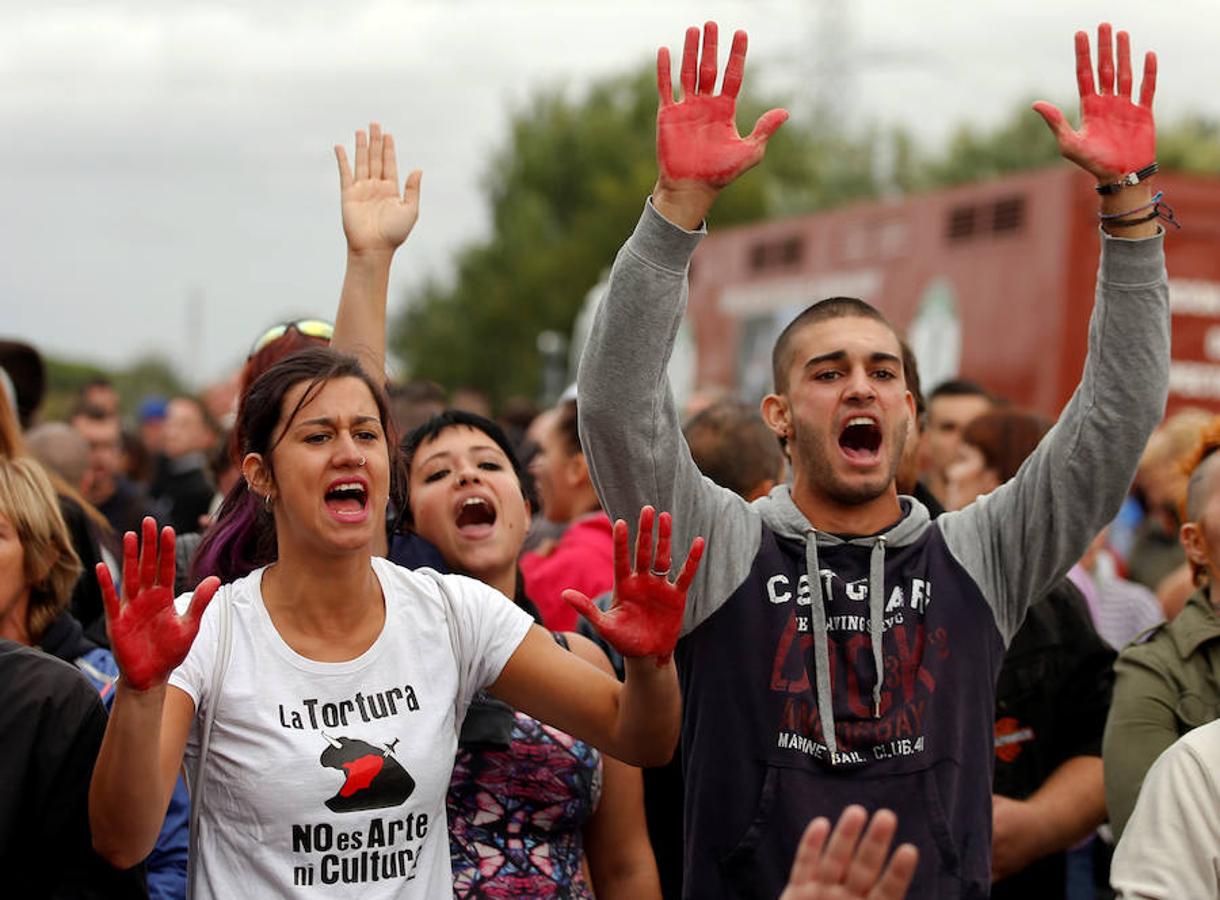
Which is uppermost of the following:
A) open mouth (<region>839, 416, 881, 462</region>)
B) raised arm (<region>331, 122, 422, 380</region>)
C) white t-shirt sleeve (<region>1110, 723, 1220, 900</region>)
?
raised arm (<region>331, 122, 422, 380</region>)

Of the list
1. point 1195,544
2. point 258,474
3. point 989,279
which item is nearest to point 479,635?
point 258,474

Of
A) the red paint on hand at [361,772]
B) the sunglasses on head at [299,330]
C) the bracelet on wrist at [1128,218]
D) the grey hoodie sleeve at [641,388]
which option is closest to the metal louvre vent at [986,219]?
the sunglasses on head at [299,330]

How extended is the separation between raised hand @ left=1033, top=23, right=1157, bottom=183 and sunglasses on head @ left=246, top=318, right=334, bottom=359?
211 centimetres

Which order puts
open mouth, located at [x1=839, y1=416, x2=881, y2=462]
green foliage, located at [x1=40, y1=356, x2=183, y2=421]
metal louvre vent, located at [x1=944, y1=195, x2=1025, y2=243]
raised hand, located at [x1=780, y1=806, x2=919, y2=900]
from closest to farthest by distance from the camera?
1. raised hand, located at [x1=780, y1=806, x2=919, y2=900]
2. open mouth, located at [x1=839, y1=416, x2=881, y2=462]
3. metal louvre vent, located at [x1=944, y1=195, x2=1025, y2=243]
4. green foliage, located at [x1=40, y1=356, x2=183, y2=421]

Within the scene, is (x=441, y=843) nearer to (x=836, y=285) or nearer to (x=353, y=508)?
(x=353, y=508)

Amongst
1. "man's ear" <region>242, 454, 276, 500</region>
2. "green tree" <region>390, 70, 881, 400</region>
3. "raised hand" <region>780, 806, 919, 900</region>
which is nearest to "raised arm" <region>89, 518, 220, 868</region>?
"man's ear" <region>242, 454, 276, 500</region>

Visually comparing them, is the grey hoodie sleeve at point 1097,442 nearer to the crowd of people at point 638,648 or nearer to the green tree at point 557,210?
the crowd of people at point 638,648

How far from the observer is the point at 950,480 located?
5.74 metres

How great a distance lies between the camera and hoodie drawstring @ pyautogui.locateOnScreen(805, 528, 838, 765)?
3.21 metres

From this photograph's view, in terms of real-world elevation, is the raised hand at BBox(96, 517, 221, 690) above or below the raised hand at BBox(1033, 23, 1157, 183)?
below

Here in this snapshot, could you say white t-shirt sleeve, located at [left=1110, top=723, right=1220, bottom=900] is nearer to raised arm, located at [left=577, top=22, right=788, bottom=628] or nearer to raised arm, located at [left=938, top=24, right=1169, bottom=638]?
raised arm, located at [left=938, top=24, right=1169, bottom=638]

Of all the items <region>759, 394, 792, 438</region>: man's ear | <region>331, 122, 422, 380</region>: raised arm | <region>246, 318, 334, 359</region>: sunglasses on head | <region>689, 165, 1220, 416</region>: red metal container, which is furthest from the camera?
<region>689, 165, 1220, 416</region>: red metal container

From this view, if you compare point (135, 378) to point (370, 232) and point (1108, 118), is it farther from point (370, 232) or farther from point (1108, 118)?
point (1108, 118)

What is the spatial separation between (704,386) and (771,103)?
34.6 metres
